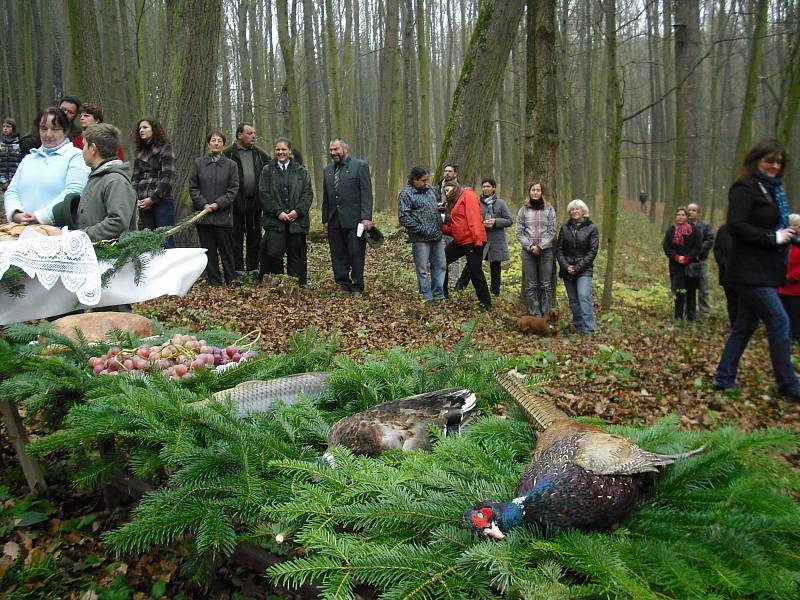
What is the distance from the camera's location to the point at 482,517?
1.94 m

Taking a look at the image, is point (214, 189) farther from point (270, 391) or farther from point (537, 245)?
point (270, 391)

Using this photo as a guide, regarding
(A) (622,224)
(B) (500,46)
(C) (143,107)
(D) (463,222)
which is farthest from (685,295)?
(A) (622,224)

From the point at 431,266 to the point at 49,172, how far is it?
527cm

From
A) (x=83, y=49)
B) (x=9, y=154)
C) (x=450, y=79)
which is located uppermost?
(x=450, y=79)

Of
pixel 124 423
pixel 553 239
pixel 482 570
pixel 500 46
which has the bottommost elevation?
pixel 482 570

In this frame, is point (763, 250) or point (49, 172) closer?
point (763, 250)

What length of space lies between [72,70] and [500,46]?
23.1 feet

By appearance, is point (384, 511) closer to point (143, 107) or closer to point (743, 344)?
point (743, 344)

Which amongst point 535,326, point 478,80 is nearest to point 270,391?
point 535,326

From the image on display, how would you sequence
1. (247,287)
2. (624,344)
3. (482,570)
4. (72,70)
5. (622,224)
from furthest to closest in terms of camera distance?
(622,224) → (72,70) → (247,287) → (624,344) → (482,570)

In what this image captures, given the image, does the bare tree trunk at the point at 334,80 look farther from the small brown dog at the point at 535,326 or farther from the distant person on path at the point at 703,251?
the small brown dog at the point at 535,326

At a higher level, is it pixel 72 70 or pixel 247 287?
pixel 72 70

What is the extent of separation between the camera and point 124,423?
8.99 ft

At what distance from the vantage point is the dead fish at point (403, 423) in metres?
2.71
